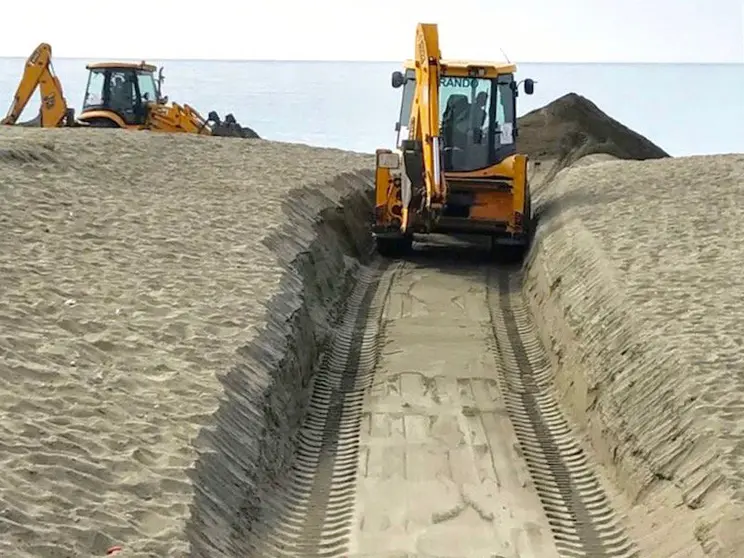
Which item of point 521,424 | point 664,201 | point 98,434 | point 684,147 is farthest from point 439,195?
point 684,147

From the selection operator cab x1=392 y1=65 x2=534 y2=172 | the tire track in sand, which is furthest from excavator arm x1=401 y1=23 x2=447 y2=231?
the tire track in sand


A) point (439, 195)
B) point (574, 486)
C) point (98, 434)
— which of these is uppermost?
point (439, 195)

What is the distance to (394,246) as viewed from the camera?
15578mm

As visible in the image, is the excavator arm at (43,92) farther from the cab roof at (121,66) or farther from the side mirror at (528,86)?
the side mirror at (528,86)

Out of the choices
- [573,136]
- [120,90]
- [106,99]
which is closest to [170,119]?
[120,90]

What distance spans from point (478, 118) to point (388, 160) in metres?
1.55

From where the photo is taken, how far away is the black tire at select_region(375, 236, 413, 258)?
15.4m

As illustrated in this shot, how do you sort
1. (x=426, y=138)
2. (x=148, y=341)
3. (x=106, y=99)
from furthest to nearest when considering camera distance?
(x=106, y=99) → (x=426, y=138) → (x=148, y=341)

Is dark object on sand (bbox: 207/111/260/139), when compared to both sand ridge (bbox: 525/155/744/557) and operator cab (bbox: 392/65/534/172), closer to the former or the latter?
operator cab (bbox: 392/65/534/172)

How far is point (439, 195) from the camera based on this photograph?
1318 centimetres

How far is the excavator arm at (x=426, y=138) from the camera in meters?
13.3

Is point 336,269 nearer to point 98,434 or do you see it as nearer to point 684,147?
point 98,434

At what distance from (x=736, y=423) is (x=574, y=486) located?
1351 mm

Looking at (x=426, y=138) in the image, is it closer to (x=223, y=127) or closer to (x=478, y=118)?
(x=478, y=118)
